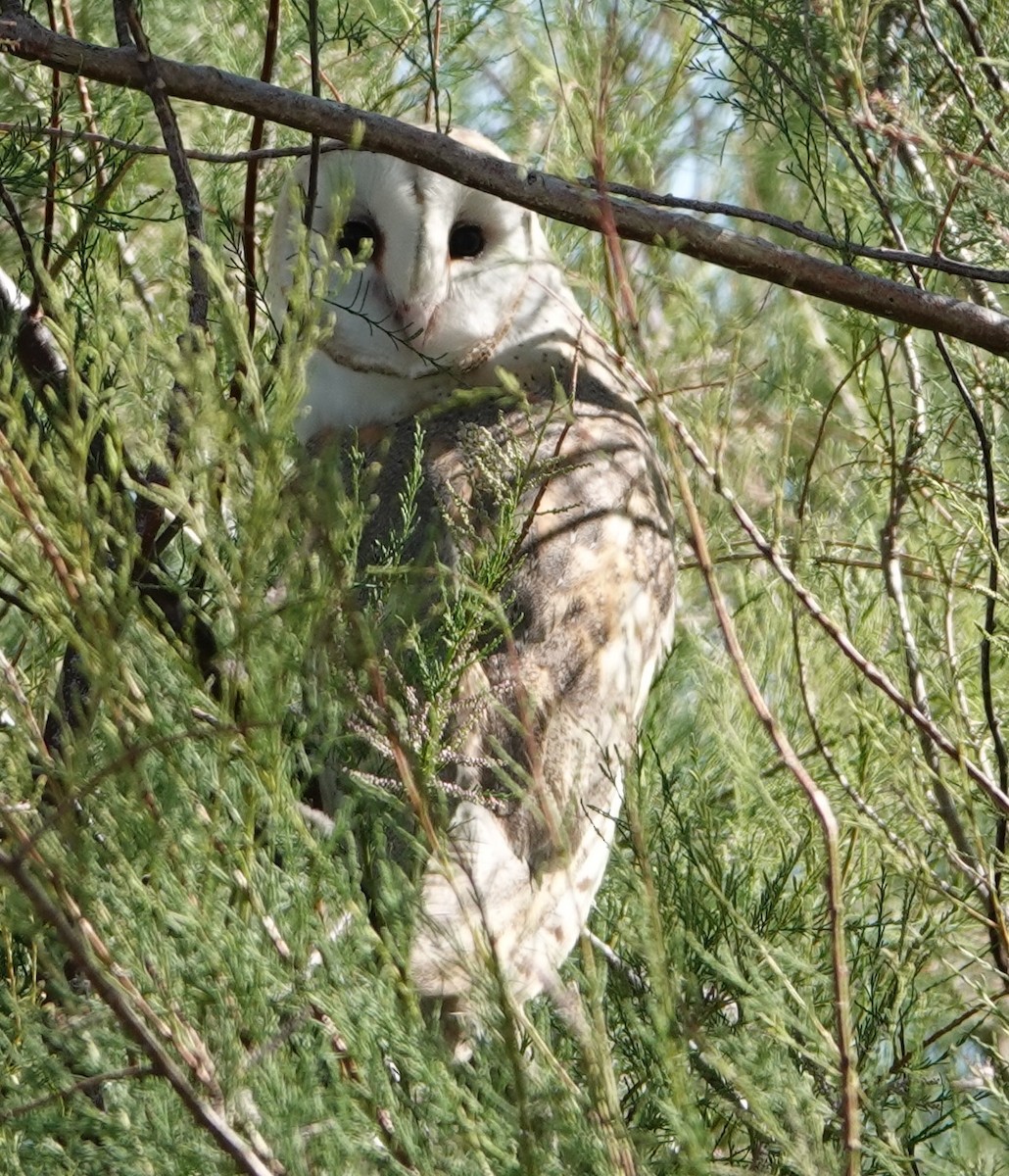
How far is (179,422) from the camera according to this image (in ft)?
4.49

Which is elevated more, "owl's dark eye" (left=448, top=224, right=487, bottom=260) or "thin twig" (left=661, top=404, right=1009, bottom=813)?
"owl's dark eye" (left=448, top=224, right=487, bottom=260)

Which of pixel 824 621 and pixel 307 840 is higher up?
pixel 824 621

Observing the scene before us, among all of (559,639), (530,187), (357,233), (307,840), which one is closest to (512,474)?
(559,639)

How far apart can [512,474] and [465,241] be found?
647 mm

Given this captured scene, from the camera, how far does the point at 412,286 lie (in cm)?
237

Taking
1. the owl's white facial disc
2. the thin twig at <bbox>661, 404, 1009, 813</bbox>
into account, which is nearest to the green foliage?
the thin twig at <bbox>661, 404, 1009, 813</bbox>

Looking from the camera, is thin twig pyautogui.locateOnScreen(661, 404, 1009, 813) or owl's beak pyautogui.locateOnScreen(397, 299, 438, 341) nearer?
thin twig pyautogui.locateOnScreen(661, 404, 1009, 813)

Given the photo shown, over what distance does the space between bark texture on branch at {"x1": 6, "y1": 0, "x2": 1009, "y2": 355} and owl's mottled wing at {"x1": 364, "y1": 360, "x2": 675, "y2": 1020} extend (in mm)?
234

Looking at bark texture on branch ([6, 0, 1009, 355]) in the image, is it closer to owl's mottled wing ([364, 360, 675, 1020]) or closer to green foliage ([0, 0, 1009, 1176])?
green foliage ([0, 0, 1009, 1176])

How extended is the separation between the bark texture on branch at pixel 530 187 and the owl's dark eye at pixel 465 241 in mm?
725

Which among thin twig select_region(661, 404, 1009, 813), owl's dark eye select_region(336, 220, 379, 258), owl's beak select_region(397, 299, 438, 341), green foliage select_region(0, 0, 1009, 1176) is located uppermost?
owl's dark eye select_region(336, 220, 379, 258)

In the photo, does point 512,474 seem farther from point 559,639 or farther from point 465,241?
point 465,241

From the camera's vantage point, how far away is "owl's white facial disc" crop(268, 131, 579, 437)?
92.4 inches

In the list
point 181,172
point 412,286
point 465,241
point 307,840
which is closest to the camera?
point 307,840
